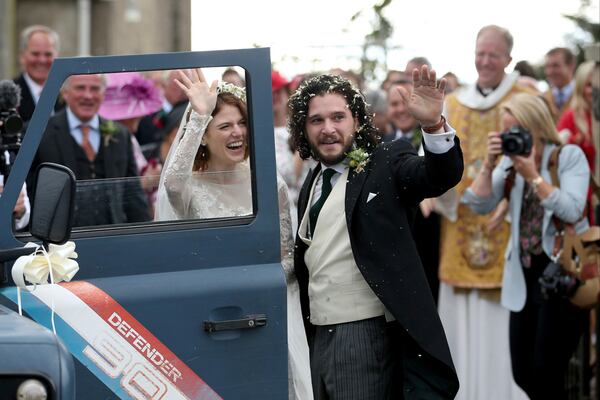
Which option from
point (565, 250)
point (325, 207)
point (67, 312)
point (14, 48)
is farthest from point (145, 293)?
point (14, 48)

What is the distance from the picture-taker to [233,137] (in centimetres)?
458

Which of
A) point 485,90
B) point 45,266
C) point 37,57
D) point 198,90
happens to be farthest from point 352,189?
point 37,57

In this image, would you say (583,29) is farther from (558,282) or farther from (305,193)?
(305,193)

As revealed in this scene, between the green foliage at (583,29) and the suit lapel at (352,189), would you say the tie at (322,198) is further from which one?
the green foliage at (583,29)

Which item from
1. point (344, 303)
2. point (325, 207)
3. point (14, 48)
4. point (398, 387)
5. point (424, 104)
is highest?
point (14, 48)

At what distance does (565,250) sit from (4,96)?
3202 mm

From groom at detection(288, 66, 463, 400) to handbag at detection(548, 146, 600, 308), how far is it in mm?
2164

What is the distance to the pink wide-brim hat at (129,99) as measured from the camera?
7355 millimetres

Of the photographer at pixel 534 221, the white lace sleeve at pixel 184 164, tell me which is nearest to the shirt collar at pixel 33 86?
the photographer at pixel 534 221

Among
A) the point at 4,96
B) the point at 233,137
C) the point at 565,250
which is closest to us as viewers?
the point at 233,137

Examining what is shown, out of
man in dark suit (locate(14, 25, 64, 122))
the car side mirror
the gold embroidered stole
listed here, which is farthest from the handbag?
the car side mirror

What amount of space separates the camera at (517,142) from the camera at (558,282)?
67cm

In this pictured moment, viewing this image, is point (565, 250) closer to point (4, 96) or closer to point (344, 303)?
point (344, 303)

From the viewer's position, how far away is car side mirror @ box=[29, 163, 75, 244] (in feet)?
12.3
